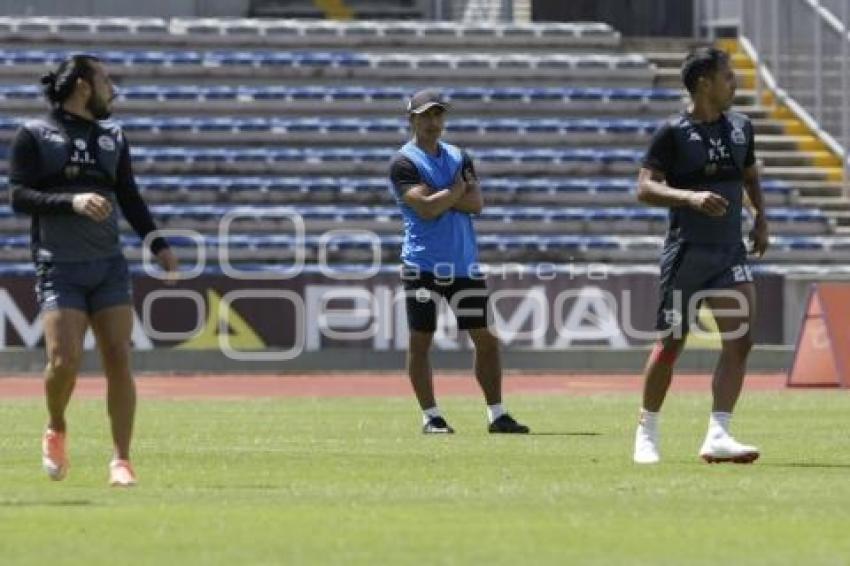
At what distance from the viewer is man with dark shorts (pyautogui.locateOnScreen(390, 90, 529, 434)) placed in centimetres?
1753

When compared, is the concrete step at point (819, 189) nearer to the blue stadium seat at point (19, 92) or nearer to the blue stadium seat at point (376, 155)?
the blue stadium seat at point (376, 155)

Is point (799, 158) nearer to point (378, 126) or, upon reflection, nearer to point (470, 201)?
point (378, 126)

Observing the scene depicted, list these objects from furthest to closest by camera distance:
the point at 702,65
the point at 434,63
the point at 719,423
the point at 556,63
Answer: the point at 556,63 < the point at 434,63 < the point at 719,423 < the point at 702,65

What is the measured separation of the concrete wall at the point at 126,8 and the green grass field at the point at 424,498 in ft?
66.7

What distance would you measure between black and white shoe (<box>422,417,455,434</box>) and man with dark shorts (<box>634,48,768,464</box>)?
3.41m

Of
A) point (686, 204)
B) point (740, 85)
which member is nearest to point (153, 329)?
point (740, 85)

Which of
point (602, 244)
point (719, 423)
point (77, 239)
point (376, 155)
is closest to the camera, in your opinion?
point (77, 239)

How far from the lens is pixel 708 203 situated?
13.5 metres

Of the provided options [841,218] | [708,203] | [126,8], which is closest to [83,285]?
[708,203]

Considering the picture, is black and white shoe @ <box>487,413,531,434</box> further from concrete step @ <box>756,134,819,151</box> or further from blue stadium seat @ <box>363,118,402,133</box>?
concrete step @ <box>756,134,819,151</box>

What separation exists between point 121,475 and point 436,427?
5276 mm

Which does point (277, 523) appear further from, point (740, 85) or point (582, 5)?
point (582, 5)

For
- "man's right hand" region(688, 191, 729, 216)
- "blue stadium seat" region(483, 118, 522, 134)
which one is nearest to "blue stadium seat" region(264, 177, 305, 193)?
"blue stadium seat" region(483, 118, 522, 134)

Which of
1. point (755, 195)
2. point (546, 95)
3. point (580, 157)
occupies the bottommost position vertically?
point (580, 157)
